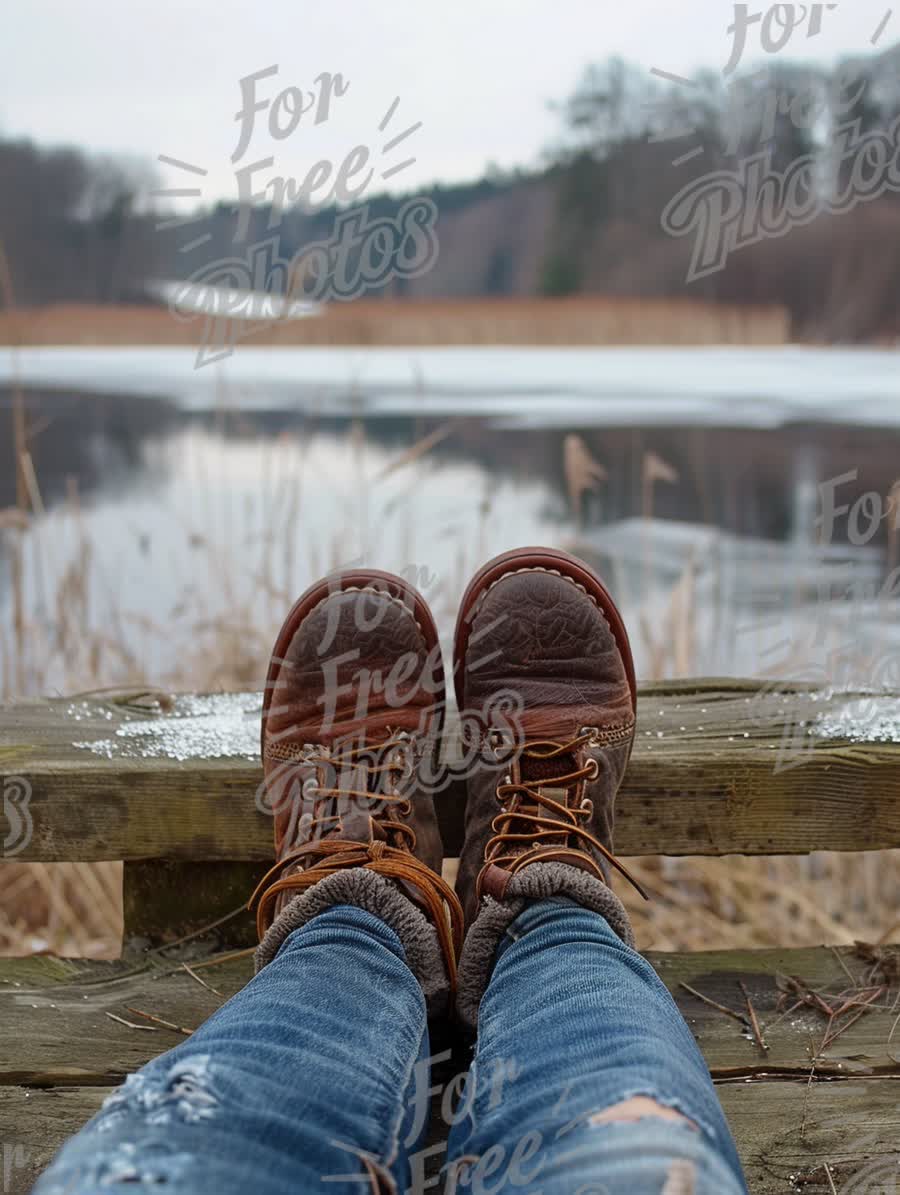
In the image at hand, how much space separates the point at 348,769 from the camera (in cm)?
88

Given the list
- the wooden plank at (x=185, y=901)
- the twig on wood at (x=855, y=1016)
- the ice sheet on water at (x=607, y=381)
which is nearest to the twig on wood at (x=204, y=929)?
the wooden plank at (x=185, y=901)

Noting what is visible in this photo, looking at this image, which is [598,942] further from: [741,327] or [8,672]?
[741,327]

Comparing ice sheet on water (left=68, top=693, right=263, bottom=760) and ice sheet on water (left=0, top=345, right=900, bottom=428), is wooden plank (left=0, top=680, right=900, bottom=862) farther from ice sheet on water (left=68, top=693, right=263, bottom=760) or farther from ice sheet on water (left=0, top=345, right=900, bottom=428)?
ice sheet on water (left=0, top=345, right=900, bottom=428)

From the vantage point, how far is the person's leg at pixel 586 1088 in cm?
47

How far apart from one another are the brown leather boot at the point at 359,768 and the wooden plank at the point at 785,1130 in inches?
6.2

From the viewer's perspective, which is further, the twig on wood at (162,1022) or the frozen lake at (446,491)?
the frozen lake at (446,491)

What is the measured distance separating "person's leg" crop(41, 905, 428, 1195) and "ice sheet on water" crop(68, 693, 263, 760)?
0.27 m

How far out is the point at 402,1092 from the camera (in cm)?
58

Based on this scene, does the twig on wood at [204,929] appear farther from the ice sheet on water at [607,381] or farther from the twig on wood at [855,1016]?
the ice sheet on water at [607,381]

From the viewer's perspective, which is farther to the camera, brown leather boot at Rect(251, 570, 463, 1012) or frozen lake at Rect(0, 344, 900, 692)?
frozen lake at Rect(0, 344, 900, 692)

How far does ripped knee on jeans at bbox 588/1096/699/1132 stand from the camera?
492 mm

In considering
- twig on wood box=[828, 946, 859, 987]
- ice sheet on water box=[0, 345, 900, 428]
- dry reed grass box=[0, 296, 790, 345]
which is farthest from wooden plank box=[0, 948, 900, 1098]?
ice sheet on water box=[0, 345, 900, 428]

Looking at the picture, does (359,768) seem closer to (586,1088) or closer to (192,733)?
(192,733)

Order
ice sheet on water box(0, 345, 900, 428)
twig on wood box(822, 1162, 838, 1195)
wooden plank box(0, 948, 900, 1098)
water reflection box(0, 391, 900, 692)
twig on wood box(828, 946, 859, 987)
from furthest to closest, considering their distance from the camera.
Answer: ice sheet on water box(0, 345, 900, 428)
water reflection box(0, 391, 900, 692)
twig on wood box(828, 946, 859, 987)
wooden plank box(0, 948, 900, 1098)
twig on wood box(822, 1162, 838, 1195)
